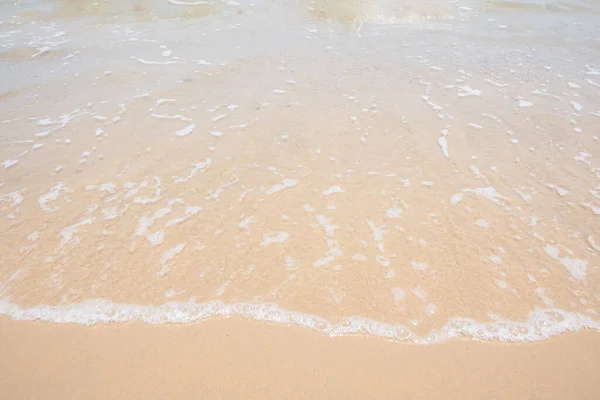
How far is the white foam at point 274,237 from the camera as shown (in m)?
2.98

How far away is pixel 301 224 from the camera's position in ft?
10.3

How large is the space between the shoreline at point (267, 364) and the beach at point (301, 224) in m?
0.01

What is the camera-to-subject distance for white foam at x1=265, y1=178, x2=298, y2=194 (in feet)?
11.5

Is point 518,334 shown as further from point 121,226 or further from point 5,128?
point 5,128

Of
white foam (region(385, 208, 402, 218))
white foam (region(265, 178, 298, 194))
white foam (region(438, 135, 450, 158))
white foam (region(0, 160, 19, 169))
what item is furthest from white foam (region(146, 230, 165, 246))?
white foam (region(438, 135, 450, 158))

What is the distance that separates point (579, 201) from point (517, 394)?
2.16 m

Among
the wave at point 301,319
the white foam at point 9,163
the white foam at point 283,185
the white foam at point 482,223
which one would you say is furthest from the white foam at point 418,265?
the white foam at point 9,163

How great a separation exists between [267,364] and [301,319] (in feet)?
1.22

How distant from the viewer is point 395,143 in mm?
4086

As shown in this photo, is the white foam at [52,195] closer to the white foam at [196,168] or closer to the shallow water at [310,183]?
the shallow water at [310,183]

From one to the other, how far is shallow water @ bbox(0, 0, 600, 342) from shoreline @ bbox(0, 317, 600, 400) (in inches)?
4.5

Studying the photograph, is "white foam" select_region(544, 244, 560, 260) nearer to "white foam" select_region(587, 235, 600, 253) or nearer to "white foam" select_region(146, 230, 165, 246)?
"white foam" select_region(587, 235, 600, 253)

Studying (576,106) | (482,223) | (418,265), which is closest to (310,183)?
(418,265)

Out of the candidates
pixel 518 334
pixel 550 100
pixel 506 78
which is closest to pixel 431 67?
pixel 506 78
